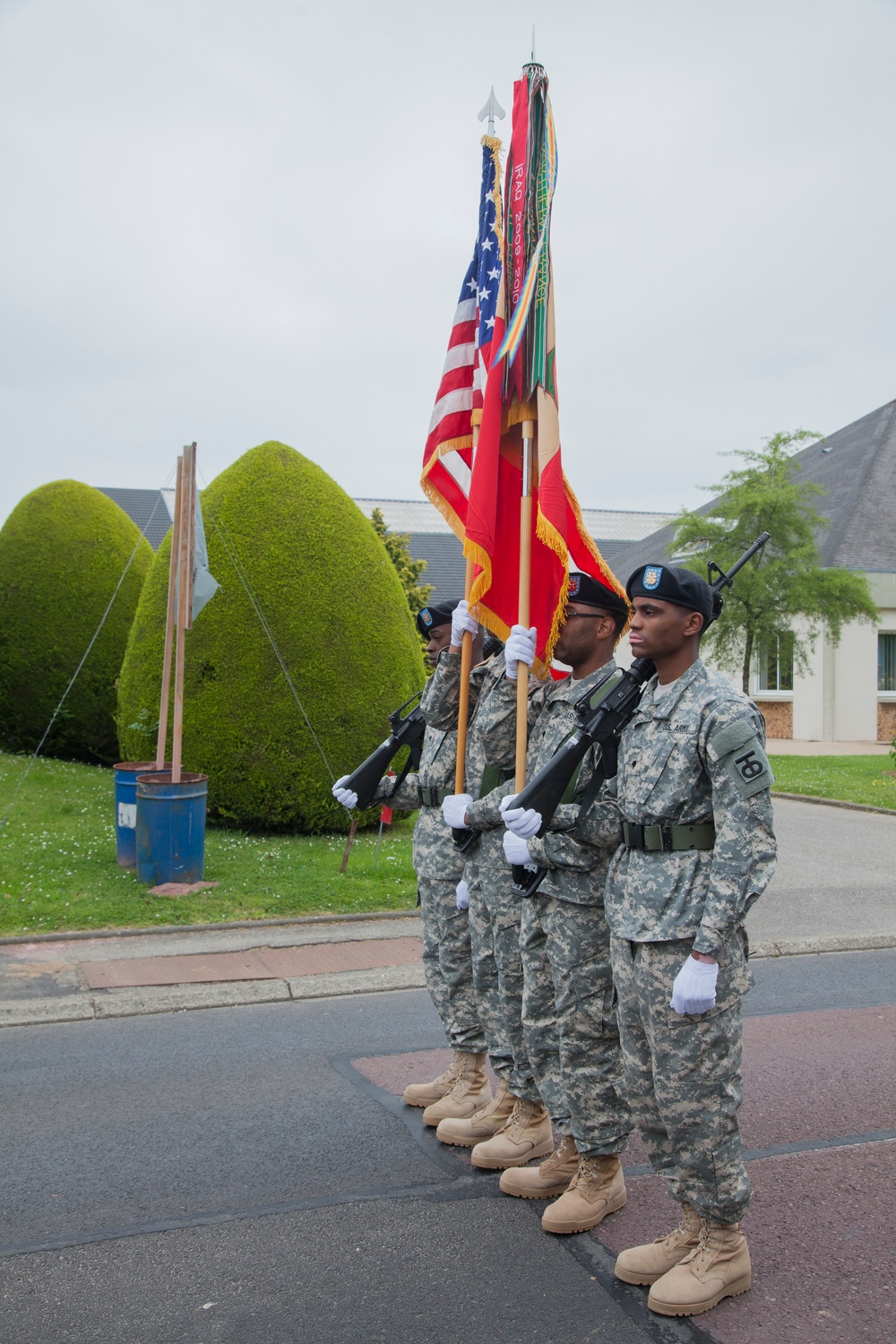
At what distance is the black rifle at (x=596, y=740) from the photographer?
3436mm

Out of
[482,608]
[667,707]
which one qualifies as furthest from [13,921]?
[667,707]

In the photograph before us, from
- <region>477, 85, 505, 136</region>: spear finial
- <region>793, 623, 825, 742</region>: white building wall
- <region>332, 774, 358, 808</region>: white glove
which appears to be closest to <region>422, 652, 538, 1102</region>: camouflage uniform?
<region>332, 774, 358, 808</region>: white glove

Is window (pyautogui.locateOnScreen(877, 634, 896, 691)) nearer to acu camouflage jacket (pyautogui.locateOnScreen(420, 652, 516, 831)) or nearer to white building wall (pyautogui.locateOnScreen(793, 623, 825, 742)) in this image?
white building wall (pyautogui.locateOnScreen(793, 623, 825, 742))

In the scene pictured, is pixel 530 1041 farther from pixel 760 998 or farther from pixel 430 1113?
pixel 760 998

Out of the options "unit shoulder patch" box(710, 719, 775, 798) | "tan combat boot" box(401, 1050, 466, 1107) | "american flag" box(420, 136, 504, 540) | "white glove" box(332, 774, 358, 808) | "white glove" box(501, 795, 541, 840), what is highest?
"american flag" box(420, 136, 504, 540)

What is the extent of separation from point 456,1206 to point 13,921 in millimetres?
4862

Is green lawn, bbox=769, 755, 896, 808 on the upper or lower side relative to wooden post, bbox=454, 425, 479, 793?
lower

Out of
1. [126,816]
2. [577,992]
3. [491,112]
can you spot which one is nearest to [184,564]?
[126,816]

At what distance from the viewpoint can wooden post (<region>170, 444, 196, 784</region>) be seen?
8930mm

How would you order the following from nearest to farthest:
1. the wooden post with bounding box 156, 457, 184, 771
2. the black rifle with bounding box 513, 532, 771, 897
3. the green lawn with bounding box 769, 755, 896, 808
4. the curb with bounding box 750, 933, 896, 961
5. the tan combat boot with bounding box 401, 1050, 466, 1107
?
the black rifle with bounding box 513, 532, 771, 897
the tan combat boot with bounding box 401, 1050, 466, 1107
the curb with bounding box 750, 933, 896, 961
the wooden post with bounding box 156, 457, 184, 771
the green lawn with bounding box 769, 755, 896, 808

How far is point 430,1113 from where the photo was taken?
4445 mm

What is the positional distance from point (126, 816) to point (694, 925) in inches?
265

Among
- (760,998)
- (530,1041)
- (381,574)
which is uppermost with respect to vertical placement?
(381,574)

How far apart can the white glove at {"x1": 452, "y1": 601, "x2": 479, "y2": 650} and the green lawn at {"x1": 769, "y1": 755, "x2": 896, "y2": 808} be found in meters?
9.84
